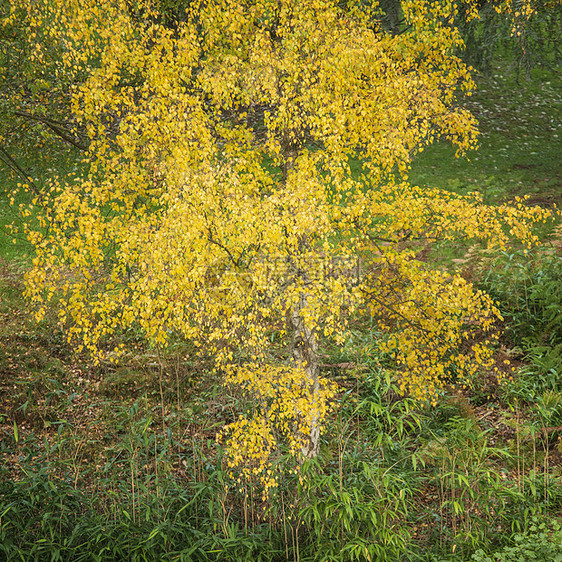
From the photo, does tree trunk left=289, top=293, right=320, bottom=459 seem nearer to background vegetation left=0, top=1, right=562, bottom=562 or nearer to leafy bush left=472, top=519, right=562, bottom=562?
background vegetation left=0, top=1, right=562, bottom=562

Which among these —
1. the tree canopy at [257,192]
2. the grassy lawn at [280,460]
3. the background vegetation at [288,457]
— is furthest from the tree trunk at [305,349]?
the grassy lawn at [280,460]

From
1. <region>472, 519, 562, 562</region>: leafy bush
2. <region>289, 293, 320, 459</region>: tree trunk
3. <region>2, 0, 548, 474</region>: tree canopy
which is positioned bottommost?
<region>472, 519, 562, 562</region>: leafy bush

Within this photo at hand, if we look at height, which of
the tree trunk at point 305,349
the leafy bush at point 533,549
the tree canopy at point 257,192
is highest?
the tree canopy at point 257,192

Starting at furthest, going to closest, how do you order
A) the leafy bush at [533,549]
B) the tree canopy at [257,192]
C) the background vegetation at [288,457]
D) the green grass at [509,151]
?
the green grass at [509,151], the background vegetation at [288,457], the tree canopy at [257,192], the leafy bush at [533,549]

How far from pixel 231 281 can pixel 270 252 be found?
418 millimetres

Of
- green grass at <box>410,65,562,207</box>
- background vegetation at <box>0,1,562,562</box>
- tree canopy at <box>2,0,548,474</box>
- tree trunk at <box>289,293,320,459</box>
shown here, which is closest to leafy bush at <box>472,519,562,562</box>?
background vegetation at <box>0,1,562,562</box>

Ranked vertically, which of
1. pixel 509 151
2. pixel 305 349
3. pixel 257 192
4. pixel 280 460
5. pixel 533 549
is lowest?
pixel 533 549

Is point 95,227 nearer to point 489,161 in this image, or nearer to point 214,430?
point 214,430

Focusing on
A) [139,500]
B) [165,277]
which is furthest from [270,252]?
[139,500]

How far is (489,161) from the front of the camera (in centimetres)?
1494

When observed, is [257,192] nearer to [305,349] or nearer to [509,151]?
[305,349]

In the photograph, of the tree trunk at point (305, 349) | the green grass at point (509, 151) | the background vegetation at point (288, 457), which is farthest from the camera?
the green grass at point (509, 151)

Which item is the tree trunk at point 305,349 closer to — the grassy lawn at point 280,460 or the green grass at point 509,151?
the grassy lawn at point 280,460

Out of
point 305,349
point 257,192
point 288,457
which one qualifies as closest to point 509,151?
point 305,349
